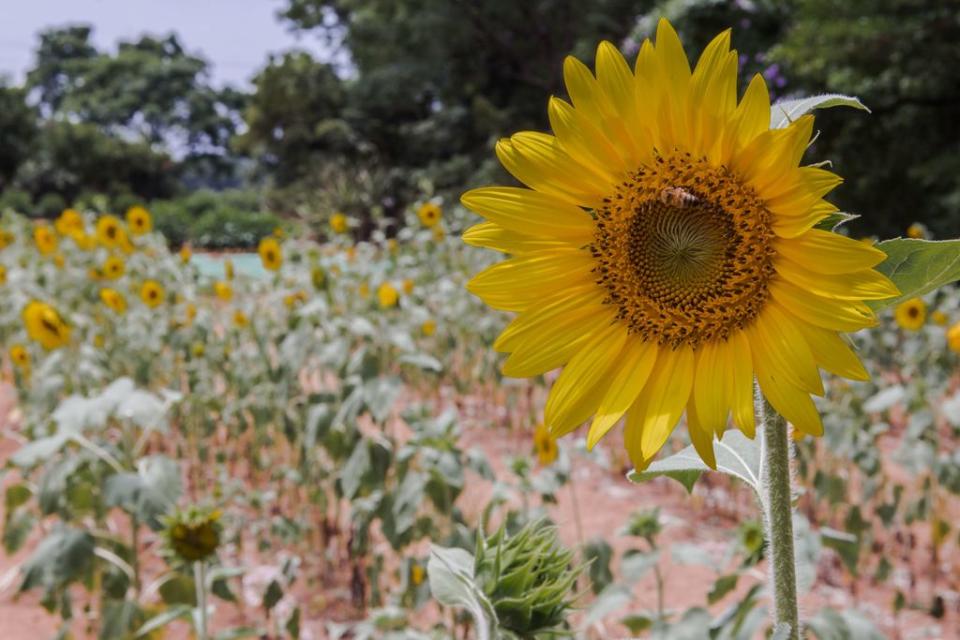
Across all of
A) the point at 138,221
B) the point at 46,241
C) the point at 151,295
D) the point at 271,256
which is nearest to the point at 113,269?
the point at 151,295

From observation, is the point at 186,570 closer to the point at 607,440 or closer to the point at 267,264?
the point at 267,264

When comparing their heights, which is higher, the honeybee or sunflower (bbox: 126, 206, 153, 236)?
sunflower (bbox: 126, 206, 153, 236)

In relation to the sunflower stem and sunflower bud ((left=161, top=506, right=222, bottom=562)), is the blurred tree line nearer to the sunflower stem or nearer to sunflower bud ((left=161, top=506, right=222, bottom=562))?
sunflower bud ((left=161, top=506, right=222, bottom=562))

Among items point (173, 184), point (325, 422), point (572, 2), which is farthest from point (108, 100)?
point (325, 422)

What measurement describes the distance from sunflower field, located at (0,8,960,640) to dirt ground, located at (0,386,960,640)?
0.01 meters

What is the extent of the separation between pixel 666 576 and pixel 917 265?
5.55 ft

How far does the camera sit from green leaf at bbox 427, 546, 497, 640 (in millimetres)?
568

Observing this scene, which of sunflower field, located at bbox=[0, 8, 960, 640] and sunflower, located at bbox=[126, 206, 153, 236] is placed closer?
sunflower field, located at bbox=[0, 8, 960, 640]

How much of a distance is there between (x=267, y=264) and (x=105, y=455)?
153 cm

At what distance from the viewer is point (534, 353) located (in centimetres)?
59

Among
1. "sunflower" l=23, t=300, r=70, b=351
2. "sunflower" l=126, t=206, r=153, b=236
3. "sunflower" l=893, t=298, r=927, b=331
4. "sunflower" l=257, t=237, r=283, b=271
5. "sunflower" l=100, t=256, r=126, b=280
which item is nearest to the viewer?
"sunflower" l=23, t=300, r=70, b=351

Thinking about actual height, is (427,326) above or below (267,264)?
below

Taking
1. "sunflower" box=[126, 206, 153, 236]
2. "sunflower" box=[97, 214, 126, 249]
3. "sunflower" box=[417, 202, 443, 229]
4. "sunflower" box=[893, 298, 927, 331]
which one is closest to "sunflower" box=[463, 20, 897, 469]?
"sunflower" box=[893, 298, 927, 331]

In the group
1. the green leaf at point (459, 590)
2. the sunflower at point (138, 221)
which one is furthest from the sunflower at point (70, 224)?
the green leaf at point (459, 590)
